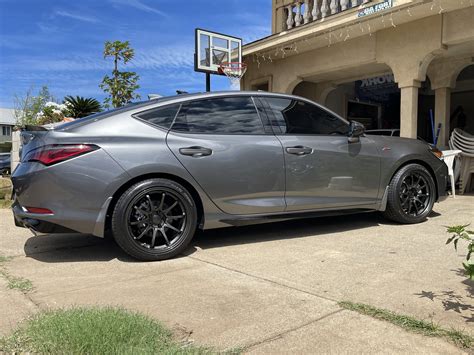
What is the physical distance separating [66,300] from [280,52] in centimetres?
948

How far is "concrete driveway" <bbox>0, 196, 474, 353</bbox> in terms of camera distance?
8.09ft

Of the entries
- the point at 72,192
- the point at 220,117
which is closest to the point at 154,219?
the point at 72,192

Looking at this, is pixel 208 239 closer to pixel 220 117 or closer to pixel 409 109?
pixel 220 117

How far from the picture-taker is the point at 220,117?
440cm

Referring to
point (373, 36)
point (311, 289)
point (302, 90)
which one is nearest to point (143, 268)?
point (311, 289)

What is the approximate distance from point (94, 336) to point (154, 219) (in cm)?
177

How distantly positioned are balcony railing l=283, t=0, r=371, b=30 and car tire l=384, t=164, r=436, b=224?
16.7 ft

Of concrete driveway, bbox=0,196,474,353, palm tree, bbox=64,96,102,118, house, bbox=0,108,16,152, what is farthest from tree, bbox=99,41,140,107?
house, bbox=0,108,16,152

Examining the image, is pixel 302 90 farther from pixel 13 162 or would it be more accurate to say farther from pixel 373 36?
pixel 13 162

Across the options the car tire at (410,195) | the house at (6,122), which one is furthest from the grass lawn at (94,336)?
the house at (6,122)

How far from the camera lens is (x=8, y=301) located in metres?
2.99

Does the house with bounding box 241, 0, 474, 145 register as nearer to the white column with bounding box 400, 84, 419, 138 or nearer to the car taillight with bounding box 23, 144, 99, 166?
the white column with bounding box 400, 84, 419, 138

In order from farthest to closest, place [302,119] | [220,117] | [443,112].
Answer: [443,112], [302,119], [220,117]

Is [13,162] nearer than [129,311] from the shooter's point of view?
No
